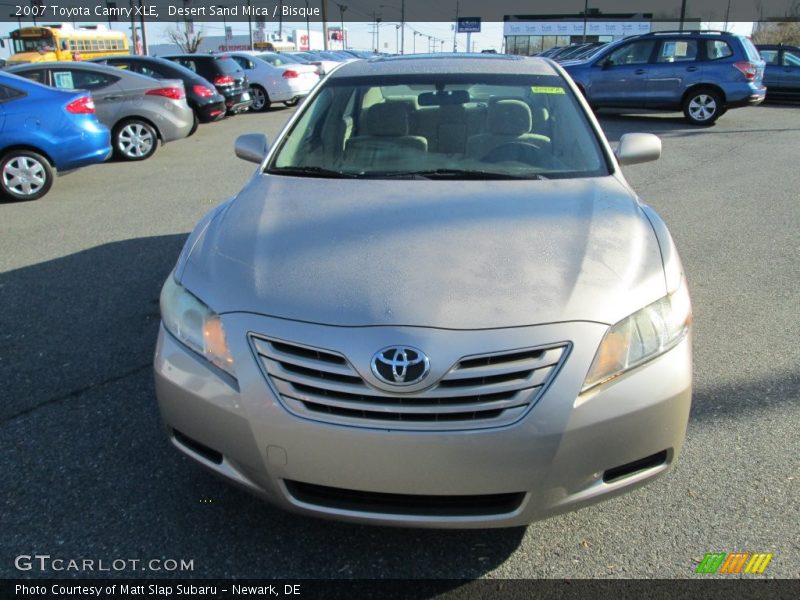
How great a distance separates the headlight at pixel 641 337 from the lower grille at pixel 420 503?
17.1 inches

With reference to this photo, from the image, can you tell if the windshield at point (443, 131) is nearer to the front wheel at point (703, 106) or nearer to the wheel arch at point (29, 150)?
the wheel arch at point (29, 150)

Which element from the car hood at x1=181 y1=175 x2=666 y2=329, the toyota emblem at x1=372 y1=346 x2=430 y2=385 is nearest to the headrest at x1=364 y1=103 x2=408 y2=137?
the car hood at x1=181 y1=175 x2=666 y2=329

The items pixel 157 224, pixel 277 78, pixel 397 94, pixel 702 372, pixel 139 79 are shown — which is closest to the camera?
pixel 702 372

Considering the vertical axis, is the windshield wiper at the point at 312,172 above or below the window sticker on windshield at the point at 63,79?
below

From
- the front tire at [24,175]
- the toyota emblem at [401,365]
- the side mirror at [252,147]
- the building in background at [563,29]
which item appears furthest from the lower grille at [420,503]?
the building in background at [563,29]

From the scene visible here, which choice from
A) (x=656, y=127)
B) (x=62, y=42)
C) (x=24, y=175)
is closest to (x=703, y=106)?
(x=656, y=127)

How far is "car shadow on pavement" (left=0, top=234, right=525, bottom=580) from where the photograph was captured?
231cm

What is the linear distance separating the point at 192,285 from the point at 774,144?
12.3 metres

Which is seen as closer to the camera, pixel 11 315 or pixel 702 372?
pixel 702 372

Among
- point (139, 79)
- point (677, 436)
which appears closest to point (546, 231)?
point (677, 436)

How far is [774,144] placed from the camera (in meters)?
11.9

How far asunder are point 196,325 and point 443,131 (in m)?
1.87

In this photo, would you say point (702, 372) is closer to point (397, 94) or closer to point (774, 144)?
point (397, 94)

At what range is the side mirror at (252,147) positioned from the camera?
12.5 ft
